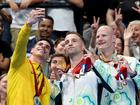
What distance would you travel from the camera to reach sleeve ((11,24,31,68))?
25.9 feet

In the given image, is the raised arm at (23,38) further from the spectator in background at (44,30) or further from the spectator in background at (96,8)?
the spectator in background at (96,8)

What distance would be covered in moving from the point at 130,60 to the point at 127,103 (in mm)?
531

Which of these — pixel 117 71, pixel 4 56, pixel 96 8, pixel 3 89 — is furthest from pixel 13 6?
pixel 117 71

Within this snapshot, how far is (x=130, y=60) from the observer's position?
802 centimetres

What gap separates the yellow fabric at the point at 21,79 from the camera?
312 inches

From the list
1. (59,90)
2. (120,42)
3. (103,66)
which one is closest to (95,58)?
(103,66)

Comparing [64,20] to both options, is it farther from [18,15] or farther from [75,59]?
[75,59]

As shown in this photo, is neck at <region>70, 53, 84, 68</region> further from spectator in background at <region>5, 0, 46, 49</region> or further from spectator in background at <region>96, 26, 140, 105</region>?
spectator in background at <region>5, 0, 46, 49</region>

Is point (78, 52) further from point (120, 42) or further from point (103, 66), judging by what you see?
point (120, 42)

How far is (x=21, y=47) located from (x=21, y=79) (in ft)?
1.29

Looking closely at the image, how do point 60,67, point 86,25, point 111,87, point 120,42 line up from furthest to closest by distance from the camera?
point 86,25, point 120,42, point 60,67, point 111,87

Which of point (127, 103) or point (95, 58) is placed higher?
point (95, 58)

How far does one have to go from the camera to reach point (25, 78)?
8.05 meters

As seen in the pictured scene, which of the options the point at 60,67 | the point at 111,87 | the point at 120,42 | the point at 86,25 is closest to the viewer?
the point at 111,87
